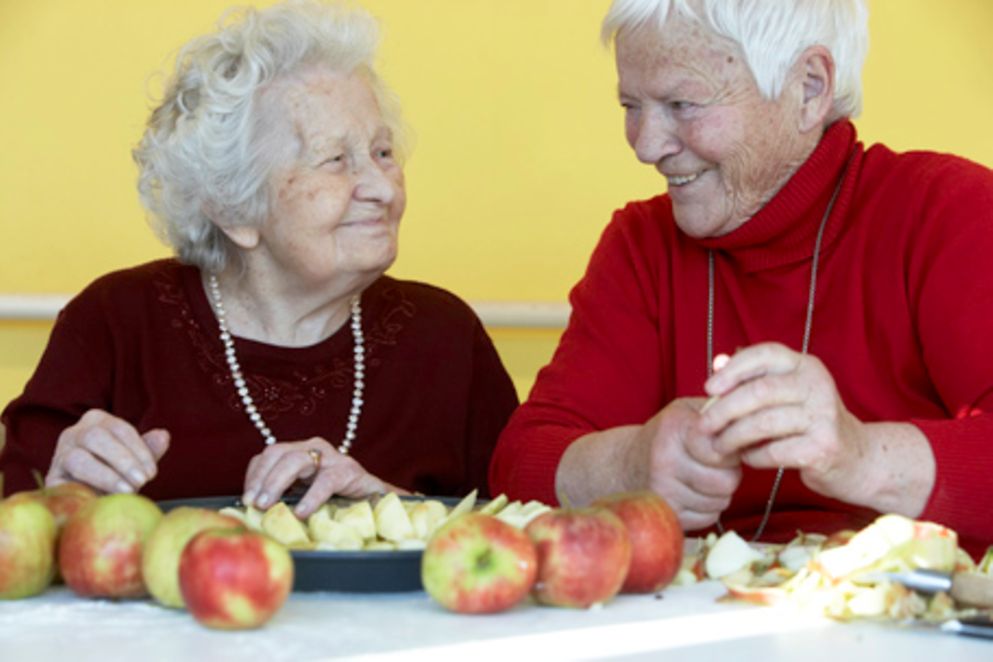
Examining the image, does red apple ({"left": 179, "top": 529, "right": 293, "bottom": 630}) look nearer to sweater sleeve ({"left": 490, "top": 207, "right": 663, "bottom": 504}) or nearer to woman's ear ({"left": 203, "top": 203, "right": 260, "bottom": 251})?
sweater sleeve ({"left": 490, "top": 207, "right": 663, "bottom": 504})

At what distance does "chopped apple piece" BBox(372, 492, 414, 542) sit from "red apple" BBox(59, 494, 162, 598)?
233 millimetres

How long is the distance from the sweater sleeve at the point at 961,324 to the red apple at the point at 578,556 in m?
0.44

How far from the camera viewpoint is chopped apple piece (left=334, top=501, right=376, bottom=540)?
150cm

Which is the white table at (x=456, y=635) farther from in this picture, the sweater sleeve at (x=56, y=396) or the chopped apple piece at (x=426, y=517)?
the sweater sleeve at (x=56, y=396)

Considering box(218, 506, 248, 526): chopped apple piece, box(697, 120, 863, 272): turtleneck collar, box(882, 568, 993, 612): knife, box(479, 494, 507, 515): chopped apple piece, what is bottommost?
box(218, 506, 248, 526): chopped apple piece

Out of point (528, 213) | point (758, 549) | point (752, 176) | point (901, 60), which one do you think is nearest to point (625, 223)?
point (752, 176)

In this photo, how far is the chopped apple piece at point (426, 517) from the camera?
1.50 m

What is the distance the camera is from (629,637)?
1.24m

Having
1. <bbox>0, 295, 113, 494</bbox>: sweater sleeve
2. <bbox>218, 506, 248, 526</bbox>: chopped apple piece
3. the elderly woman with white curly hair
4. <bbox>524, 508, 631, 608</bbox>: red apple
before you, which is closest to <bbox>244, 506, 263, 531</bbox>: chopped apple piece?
<bbox>218, 506, 248, 526</bbox>: chopped apple piece

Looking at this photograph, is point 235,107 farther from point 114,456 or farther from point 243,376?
point 114,456

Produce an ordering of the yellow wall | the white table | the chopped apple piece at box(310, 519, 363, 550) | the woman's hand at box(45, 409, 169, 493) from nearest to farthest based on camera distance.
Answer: the white table, the chopped apple piece at box(310, 519, 363, 550), the woman's hand at box(45, 409, 169, 493), the yellow wall

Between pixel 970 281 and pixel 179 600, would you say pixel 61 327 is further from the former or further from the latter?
pixel 970 281

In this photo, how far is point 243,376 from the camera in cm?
234

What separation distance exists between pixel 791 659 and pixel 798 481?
78cm
